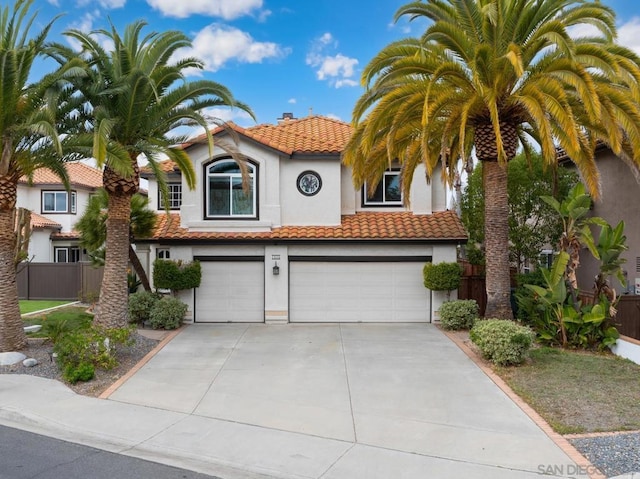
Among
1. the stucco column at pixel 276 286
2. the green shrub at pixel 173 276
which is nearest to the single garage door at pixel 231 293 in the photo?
the stucco column at pixel 276 286

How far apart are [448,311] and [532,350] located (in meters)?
3.28

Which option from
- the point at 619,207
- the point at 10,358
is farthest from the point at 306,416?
the point at 619,207

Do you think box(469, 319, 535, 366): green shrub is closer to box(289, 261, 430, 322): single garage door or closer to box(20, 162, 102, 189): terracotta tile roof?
box(289, 261, 430, 322): single garage door

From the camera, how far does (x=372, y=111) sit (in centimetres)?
1289

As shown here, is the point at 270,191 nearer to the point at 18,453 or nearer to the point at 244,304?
the point at 244,304

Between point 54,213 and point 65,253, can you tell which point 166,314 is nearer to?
point 65,253

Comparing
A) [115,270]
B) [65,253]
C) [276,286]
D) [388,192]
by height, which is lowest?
[276,286]

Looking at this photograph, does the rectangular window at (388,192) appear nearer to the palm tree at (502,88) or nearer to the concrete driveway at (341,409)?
the palm tree at (502,88)

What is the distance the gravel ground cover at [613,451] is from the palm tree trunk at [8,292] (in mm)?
11228

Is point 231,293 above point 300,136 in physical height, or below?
below

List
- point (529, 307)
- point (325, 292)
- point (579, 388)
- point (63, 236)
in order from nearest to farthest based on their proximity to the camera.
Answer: point (579, 388) → point (529, 307) → point (325, 292) → point (63, 236)

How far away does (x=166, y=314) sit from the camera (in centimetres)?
1473

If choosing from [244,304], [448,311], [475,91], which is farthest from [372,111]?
[244,304]

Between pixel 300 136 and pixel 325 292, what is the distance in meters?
6.00
